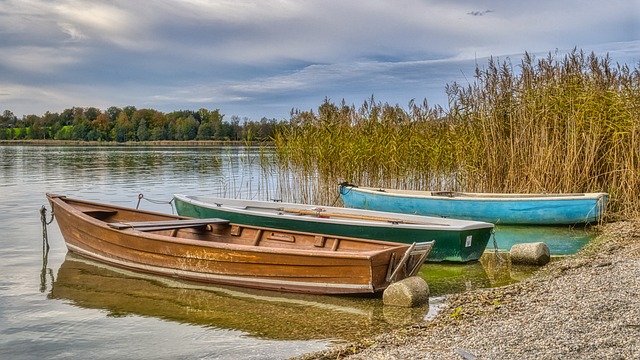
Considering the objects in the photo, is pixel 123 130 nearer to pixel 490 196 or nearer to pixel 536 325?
pixel 490 196

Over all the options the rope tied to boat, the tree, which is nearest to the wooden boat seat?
the rope tied to boat

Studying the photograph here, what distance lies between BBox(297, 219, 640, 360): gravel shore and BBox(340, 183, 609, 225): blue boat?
484 centimetres

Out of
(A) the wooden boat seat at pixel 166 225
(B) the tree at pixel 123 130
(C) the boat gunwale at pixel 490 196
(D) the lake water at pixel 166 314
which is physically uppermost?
(B) the tree at pixel 123 130

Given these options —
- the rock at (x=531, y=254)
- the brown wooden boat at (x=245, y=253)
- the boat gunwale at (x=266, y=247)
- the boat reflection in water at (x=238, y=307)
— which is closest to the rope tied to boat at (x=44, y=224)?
the brown wooden boat at (x=245, y=253)

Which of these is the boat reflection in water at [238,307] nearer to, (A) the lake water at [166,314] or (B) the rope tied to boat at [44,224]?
(A) the lake water at [166,314]

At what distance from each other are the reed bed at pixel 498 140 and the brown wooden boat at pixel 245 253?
18.2ft

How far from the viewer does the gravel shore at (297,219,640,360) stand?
5.11 meters

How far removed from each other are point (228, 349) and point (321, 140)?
32.4 feet

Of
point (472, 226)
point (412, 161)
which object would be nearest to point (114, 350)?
point (472, 226)

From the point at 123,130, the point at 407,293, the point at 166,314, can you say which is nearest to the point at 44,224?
the point at 166,314

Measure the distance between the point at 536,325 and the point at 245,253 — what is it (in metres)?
4.56

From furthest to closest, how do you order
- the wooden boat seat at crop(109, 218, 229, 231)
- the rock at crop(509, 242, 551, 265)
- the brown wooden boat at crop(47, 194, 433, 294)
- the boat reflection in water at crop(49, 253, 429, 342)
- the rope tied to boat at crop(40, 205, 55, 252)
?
the rope tied to boat at crop(40, 205, 55, 252) → the wooden boat seat at crop(109, 218, 229, 231) → the rock at crop(509, 242, 551, 265) → the brown wooden boat at crop(47, 194, 433, 294) → the boat reflection in water at crop(49, 253, 429, 342)

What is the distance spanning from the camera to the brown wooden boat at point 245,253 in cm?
855

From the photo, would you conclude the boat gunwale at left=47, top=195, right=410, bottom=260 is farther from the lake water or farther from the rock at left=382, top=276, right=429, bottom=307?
the lake water
